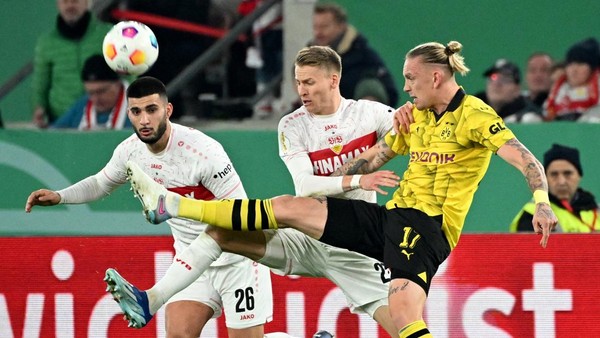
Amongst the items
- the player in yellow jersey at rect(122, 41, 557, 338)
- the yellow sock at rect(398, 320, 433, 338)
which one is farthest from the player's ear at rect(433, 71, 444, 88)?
the yellow sock at rect(398, 320, 433, 338)

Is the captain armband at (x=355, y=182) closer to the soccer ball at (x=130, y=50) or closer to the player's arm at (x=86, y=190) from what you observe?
the player's arm at (x=86, y=190)

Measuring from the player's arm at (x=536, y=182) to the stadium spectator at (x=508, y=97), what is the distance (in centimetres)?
447

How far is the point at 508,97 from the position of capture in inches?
465

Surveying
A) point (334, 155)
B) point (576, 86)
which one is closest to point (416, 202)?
point (334, 155)

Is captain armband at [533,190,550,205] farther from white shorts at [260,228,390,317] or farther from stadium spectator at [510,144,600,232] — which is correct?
stadium spectator at [510,144,600,232]

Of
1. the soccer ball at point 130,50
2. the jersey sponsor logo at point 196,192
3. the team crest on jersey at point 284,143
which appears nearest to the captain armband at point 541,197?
the team crest on jersey at point 284,143

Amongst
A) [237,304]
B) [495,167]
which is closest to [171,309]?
[237,304]

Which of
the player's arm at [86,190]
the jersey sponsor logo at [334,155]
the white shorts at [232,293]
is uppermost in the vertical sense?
the jersey sponsor logo at [334,155]

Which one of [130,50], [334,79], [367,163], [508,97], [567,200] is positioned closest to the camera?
[367,163]

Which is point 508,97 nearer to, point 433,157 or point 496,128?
point 433,157

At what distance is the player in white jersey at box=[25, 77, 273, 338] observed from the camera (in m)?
7.89

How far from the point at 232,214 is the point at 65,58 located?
4.94m

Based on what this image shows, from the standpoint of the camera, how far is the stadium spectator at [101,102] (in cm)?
1150

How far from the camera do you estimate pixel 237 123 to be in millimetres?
12609
